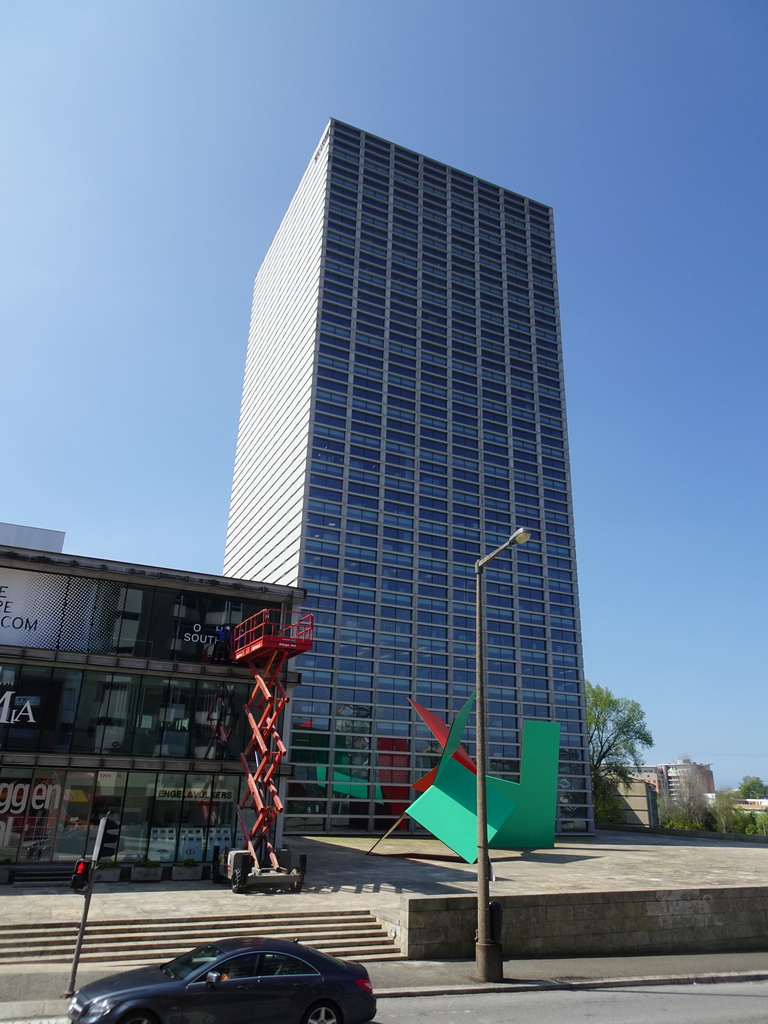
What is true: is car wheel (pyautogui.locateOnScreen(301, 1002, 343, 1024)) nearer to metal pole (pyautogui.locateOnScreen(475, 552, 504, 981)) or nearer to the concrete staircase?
metal pole (pyautogui.locateOnScreen(475, 552, 504, 981))

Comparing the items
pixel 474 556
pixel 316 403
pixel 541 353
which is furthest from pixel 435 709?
pixel 541 353

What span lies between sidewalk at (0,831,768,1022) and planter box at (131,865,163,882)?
1.05m

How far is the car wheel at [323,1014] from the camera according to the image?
10.8m

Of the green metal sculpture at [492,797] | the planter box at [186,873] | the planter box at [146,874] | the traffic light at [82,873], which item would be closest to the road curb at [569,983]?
the traffic light at [82,873]

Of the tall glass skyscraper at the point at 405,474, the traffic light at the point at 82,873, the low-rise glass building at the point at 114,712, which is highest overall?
the tall glass skyscraper at the point at 405,474

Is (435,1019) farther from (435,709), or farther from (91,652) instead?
(435,709)

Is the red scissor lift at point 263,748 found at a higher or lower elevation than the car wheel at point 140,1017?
higher

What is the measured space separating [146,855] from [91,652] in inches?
316

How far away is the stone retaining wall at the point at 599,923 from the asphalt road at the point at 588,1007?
2.70 m

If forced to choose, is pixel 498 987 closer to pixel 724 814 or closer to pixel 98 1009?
pixel 98 1009

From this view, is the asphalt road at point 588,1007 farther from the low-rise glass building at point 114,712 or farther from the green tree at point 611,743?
the green tree at point 611,743

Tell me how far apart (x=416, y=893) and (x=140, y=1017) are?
1545 cm

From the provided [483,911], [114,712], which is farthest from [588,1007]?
[114,712]

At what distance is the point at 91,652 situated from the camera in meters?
27.0
